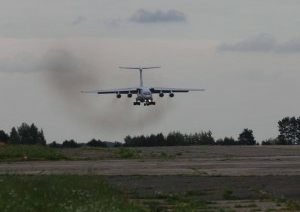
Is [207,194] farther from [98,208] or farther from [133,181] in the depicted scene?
[98,208]

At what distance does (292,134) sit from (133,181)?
13004 centimetres

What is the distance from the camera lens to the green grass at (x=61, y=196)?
24609mm

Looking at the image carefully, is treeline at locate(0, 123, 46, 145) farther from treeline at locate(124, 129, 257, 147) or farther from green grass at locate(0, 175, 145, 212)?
green grass at locate(0, 175, 145, 212)

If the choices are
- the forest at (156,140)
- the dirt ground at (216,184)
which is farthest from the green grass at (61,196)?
the forest at (156,140)

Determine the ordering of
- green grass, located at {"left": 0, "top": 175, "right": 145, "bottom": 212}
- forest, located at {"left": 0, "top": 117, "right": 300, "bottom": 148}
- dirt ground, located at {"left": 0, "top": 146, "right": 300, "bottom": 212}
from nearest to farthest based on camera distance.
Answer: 1. green grass, located at {"left": 0, "top": 175, "right": 145, "bottom": 212}
2. dirt ground, located at {"left": 0, "top": 146, "right": 300, "bottom": 212}
3. forest, located at {"left": 0, "top": 117, "right": 300, "bottom": 148}

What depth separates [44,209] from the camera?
24.5 meters

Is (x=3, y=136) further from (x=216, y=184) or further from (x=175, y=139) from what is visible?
(x=216, y=184)

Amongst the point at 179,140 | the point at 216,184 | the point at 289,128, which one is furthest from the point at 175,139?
the point at 216,184

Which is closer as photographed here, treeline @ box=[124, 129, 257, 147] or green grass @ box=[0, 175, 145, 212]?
green grass @ box=[0, 175, 145, 212]

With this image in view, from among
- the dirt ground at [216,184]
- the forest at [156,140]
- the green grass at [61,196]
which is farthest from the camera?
the forest at [156,140]

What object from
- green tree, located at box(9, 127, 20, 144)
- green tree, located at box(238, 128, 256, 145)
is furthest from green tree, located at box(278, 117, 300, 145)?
green tree, located at box(9, 127, 20, 144)

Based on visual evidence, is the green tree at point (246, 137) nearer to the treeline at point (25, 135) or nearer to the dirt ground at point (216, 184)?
the treeline at point (25, 135)

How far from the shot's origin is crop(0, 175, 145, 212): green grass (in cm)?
2461

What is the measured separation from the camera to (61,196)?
29031mm
